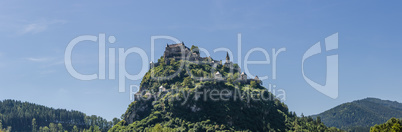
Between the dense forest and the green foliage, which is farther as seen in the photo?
the dense forest

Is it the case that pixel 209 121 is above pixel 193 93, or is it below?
below

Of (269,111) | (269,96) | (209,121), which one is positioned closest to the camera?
(209,121)

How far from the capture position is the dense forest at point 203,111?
15700 centimetres

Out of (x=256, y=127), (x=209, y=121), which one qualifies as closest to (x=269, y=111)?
(x=256, y=127)

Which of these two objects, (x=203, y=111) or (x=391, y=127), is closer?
(x=391, y=127)

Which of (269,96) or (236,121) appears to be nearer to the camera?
(236,121)

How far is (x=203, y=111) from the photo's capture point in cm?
16188

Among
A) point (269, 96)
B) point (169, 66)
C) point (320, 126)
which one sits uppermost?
point (169, 66)

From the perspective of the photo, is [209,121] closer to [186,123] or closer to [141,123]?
[186,123]

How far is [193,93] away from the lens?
165750 mm

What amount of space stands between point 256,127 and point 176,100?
35074 millimetres

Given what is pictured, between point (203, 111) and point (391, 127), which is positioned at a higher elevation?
point (391, 127)

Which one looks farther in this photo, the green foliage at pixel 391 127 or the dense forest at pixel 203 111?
the dense forest at pixel 203 111

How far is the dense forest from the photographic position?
15700cm
